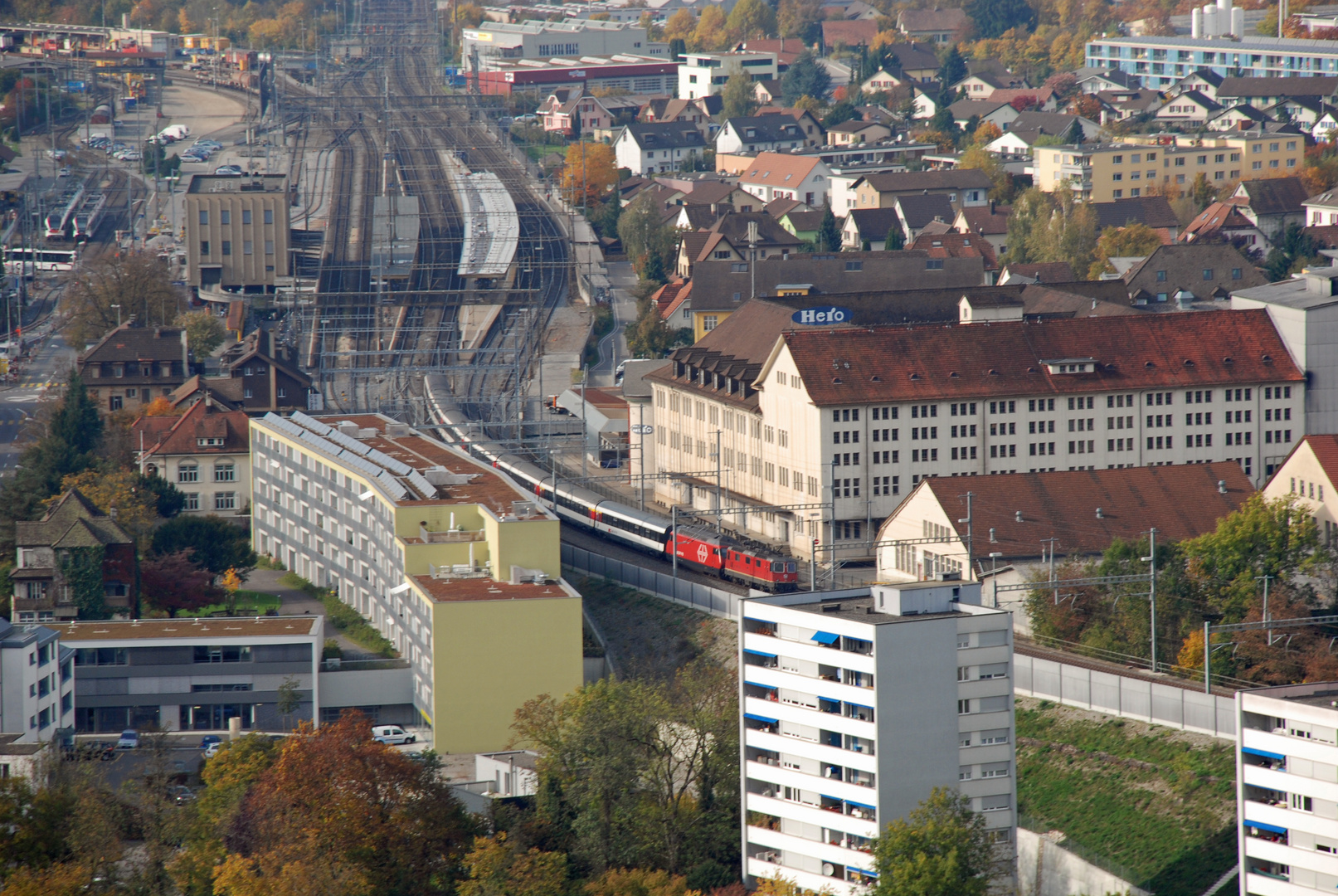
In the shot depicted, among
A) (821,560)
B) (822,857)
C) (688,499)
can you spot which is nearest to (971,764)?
(822,857)

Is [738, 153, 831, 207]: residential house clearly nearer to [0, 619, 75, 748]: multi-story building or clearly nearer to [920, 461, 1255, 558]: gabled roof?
[920, 461, 1255, 558]: gabled roof

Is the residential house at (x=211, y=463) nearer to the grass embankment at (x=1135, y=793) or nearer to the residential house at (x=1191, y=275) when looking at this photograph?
the residential house at (x=1191, y=275)

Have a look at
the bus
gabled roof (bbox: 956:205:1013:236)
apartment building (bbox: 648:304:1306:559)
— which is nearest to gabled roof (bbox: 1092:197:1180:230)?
gabled roof (bbox: 956:205:1013:236)

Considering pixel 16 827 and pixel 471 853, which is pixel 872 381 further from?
pixel 16 827

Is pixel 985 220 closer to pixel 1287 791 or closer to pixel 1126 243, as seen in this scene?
pixel 1126 243

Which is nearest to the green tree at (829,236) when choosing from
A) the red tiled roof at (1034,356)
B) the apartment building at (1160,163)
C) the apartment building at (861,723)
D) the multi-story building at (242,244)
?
the apartment building at (1160,163)

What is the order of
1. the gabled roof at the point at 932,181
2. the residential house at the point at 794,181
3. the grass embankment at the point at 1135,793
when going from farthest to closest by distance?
the residential house at the point at 794,181 → the gabled roof at the point at 932,181 → the grass embankment at the point at 1135,793
